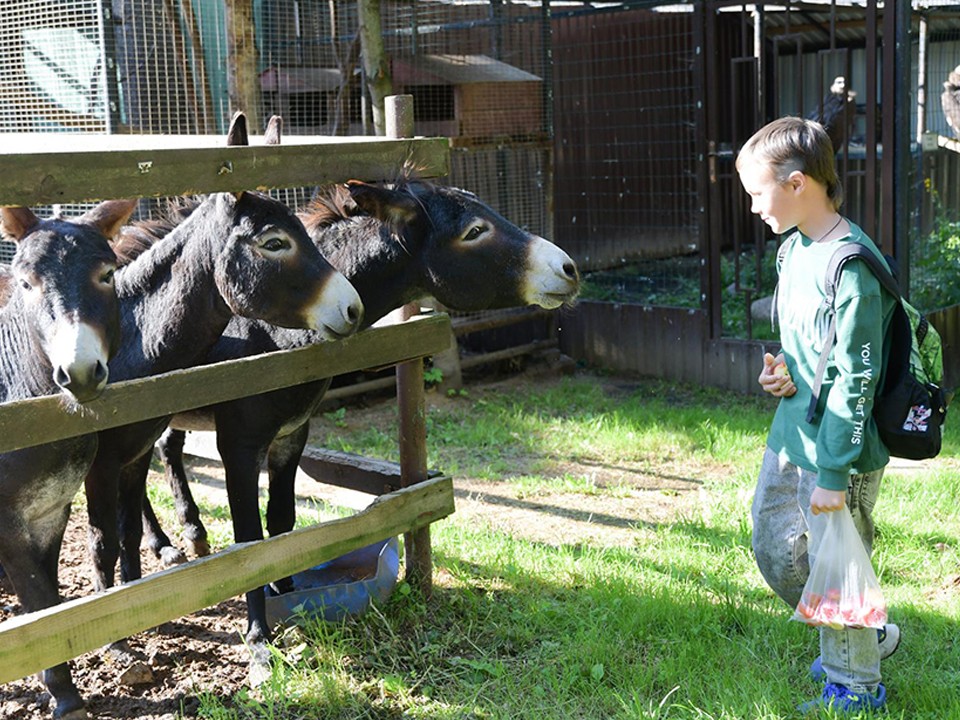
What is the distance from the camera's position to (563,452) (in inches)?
266

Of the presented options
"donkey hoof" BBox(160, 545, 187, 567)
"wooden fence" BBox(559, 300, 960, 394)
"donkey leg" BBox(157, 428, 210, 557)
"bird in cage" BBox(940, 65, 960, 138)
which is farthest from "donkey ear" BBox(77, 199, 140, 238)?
"wooden fence" BBox(559, 300, 960, 394)

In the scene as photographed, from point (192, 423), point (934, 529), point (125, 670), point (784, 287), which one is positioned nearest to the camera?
point (784, 287)

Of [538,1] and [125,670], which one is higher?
[538,1]

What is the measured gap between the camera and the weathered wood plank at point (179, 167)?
2711 millimetres

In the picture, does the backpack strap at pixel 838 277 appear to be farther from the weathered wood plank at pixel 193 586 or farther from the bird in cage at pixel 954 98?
the bird in cage at pixel 954 98

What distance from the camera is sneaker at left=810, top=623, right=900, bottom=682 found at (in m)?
3.44

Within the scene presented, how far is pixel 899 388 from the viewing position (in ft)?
9.72

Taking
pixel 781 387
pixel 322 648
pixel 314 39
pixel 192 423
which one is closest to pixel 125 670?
pixel 322 648

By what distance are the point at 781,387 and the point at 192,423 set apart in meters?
2.46

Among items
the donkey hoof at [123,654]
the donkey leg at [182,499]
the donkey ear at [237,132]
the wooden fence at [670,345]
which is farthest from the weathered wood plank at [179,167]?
the wooden fence at [670,345]

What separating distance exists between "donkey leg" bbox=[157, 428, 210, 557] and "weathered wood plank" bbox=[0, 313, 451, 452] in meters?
1.58

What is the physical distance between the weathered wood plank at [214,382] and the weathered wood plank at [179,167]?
0.56m

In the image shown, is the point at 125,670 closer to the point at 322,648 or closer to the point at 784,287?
the point at 322,648

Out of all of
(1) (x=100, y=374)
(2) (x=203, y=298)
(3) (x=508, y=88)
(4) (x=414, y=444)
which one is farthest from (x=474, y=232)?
(3) (x=508, y=88)
